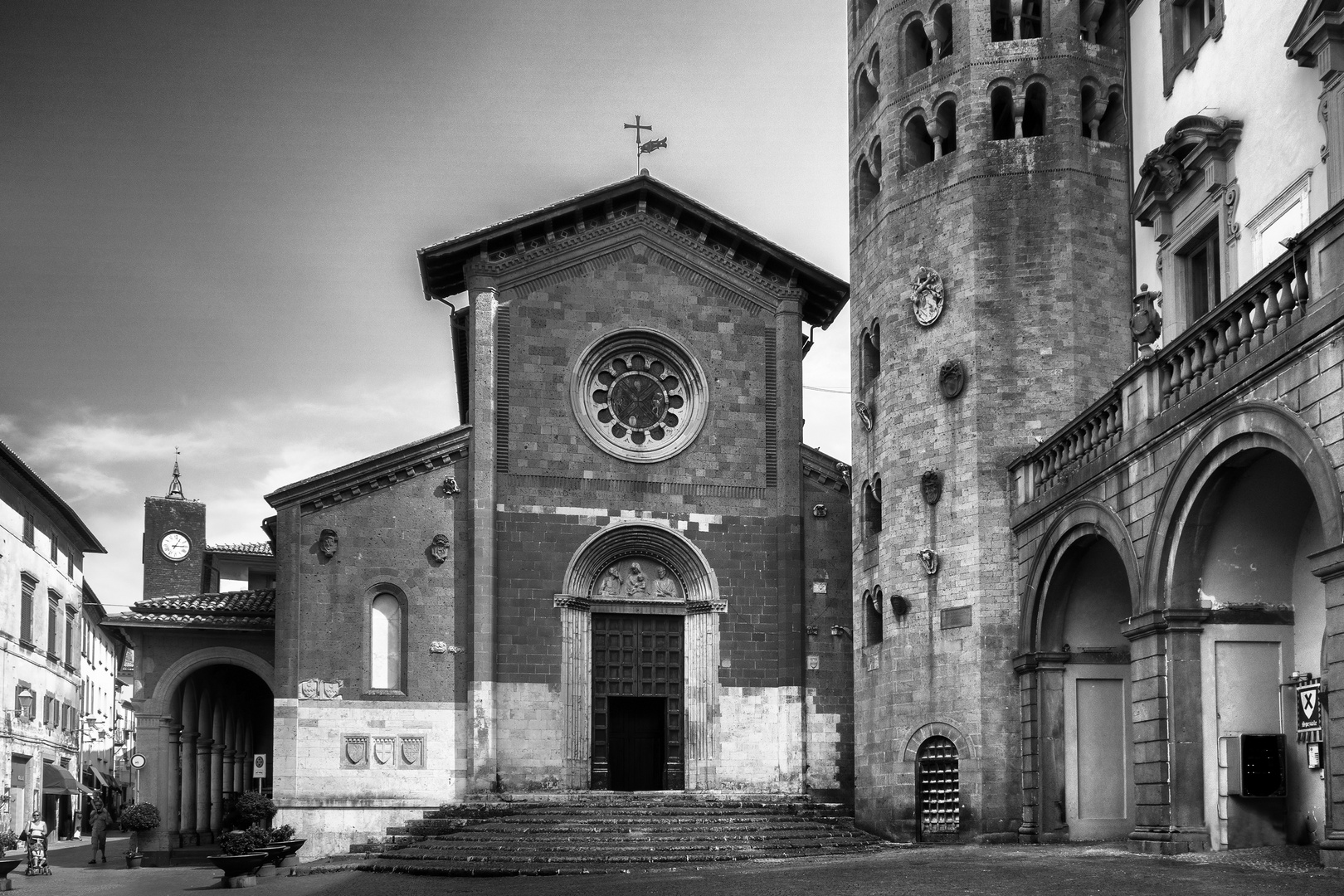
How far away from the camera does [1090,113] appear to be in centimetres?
2584

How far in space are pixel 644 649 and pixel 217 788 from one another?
56.9 feet

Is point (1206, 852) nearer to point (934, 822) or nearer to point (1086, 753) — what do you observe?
point (1086, 753)

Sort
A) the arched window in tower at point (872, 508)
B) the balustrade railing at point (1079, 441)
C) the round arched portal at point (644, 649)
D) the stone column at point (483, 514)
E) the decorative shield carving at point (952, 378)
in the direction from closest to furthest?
the balustrade railing at point (1079, 441)
the decorative shield carving at point (952, 378)
the arched window in tower at point (872, 508)
the stone column at point (483, 514)
the round arched portal at point (644, 649)

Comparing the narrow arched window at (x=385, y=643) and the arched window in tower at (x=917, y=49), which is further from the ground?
the arched window in tower at (x=917, y=49)

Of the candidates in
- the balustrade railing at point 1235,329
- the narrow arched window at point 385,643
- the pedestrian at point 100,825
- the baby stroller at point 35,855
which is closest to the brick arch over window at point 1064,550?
the balustrade railing at point 1235,329

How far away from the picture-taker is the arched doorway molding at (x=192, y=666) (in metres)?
32.8

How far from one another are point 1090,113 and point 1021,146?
1.30 meters

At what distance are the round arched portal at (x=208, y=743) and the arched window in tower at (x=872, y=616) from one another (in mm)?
12313

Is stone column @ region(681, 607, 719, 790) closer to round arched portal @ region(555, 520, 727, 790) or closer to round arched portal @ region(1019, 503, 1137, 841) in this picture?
round arched portal @ region(555, 520, 727, 790)

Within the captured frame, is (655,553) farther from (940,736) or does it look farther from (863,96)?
(863,96)

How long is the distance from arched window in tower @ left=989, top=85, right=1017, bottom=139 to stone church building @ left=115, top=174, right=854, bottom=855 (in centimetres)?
627

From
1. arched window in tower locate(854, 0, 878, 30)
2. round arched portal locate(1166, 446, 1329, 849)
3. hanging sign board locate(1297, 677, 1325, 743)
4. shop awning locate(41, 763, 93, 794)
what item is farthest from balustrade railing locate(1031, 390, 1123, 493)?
shop awning locate(41, 763, 93, 794)

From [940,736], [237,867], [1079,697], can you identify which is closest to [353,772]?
[237,867]

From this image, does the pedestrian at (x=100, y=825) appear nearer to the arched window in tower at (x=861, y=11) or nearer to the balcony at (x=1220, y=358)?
the balcony at (x=1220, y=358)
